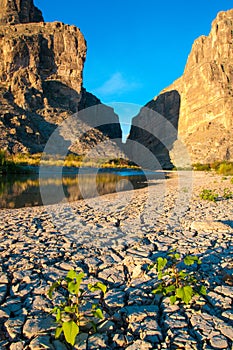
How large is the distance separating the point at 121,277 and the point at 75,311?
1.04m

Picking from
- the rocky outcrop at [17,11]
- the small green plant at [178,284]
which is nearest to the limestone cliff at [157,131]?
the rocky outcrop at [17,11]

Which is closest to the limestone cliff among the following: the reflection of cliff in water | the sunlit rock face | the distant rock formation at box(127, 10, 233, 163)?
the distant rock formation at box(127, 10, 233, 163)

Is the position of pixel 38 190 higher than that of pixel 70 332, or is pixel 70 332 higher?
pixel 70 332

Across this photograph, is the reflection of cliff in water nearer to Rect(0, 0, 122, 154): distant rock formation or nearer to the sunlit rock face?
Rect(0, 0, 122, 154): distant rock formation

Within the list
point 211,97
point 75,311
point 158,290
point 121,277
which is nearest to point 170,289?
point 158,290

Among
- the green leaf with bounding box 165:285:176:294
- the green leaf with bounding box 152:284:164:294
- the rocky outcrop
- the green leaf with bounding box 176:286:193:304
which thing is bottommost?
the green leaf with bounding box 152:284:164:294

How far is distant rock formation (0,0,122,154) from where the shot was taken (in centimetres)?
6594

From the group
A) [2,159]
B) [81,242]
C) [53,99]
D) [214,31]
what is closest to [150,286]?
[81,242]

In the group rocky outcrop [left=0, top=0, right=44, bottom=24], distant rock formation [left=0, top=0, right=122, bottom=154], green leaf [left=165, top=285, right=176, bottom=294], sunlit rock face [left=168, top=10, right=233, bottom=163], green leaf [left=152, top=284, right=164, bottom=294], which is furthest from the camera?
rocky outcrop [left=0, top=0, right=44, bottom=24]

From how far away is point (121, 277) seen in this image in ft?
11.1

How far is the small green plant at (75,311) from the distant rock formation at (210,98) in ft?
261

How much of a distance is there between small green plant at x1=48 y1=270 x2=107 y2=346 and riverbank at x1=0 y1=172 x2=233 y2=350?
4.5 inches

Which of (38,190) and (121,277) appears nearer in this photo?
(121,277)

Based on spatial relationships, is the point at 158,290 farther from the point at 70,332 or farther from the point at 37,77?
the point at 37,77
